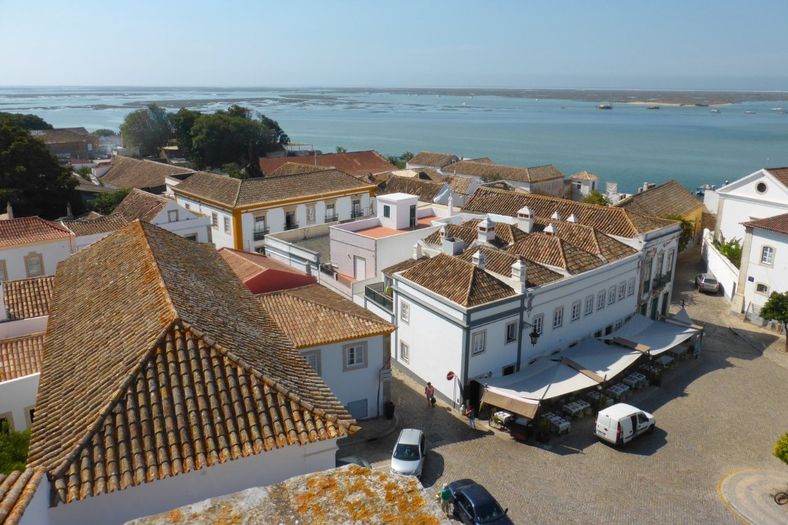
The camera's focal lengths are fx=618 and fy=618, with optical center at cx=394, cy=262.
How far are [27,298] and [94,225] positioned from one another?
15478 mm

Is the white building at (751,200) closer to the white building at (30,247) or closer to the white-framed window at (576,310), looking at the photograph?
the white-framed window at (576,310)

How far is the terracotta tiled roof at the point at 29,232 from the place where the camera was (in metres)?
29.1

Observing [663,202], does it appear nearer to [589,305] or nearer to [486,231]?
[589,305]

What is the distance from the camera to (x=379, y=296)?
25922mm

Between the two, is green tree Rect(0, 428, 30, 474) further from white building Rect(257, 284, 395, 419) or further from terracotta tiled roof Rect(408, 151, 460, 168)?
terracotta tiled roof Rect(408, 151, 460, 168)

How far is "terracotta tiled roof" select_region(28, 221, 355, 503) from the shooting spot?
8.53 meters

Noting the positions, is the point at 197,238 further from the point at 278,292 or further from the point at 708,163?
the point at 708,163

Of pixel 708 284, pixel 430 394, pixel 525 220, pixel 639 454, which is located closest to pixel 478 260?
pixel 430 394

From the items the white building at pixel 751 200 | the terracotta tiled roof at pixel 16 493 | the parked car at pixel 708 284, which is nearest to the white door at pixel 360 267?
the parked car at pixel 708 284

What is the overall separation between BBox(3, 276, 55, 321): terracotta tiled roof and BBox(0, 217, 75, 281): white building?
11.3 metres

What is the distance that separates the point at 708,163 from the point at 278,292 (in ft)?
352

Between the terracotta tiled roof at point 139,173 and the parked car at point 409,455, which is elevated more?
the terracotta tiled roof at point 139,173

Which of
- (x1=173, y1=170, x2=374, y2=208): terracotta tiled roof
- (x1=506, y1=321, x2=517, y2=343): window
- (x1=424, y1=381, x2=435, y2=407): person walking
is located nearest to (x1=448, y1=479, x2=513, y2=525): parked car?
(x1=424, y1=381, x2=435, y2=407): person walking

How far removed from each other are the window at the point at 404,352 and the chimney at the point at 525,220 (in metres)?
8.76
